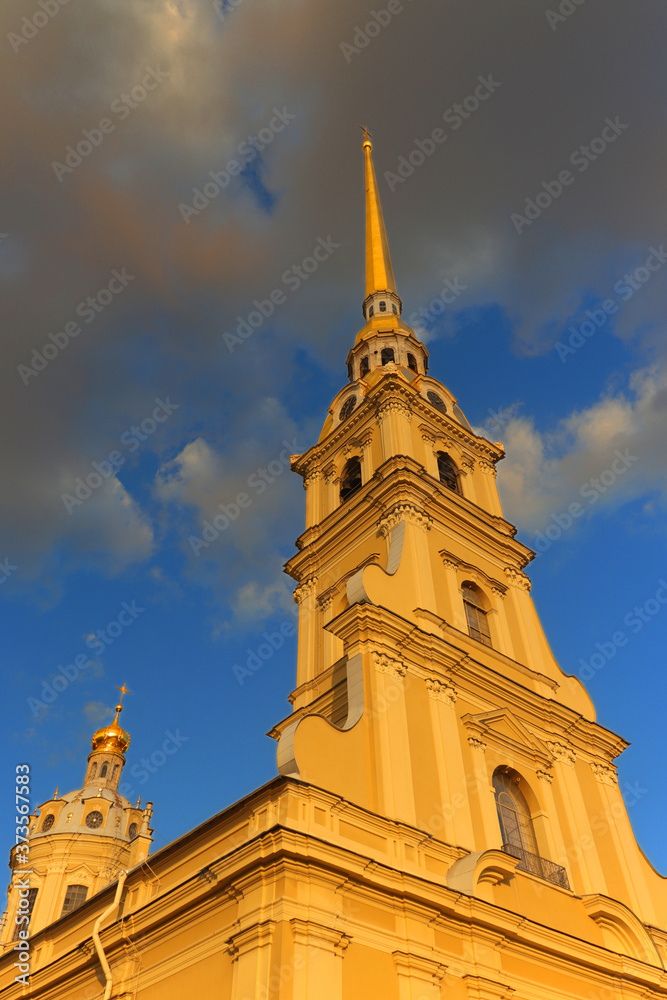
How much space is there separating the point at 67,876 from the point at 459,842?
27.2m

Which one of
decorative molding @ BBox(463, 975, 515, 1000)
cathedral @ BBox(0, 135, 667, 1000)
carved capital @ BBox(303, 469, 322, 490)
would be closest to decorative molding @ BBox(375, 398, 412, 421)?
cathedral @ BBox(0, 135, 667, 1000)

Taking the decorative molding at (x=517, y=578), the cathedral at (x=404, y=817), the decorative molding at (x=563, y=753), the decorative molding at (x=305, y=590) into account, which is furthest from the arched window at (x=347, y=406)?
the decorative molding at (x=563, y=753)

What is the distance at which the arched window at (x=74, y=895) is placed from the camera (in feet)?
113

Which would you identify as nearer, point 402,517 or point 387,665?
point 387,665

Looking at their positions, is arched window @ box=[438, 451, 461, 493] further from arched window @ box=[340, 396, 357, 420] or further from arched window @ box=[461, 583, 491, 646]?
arched window @ box=[461, 583, 491, 646]

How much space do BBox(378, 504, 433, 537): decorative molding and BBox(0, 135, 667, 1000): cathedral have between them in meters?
0.07

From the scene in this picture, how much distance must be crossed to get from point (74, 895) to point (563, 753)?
25.8m

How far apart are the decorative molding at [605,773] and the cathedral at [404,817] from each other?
50 mm

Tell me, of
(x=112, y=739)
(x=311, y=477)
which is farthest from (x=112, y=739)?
(x=311, y=477)

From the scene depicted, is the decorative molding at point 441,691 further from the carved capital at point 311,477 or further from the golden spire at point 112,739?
the golden spire at point 112,739

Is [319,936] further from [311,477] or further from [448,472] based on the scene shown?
[311,477]

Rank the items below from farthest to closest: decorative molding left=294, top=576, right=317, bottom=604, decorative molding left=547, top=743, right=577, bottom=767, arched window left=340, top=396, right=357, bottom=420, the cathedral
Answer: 1. arched window left=340, top=396, right=357, bottom=420
2. decorative molding left=294, top=576, right=317, bottom=604
3. decorative molding left=547, top=743, right=577, bottom=767
4. the cathedral

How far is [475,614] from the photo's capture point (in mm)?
21109

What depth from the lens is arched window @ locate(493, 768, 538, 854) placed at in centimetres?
1675
